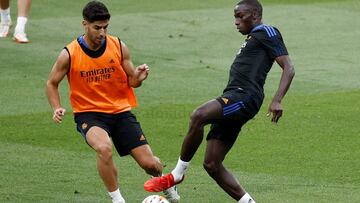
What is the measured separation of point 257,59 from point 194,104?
6148 mm

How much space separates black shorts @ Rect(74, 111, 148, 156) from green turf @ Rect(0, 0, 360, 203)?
0.76 meters

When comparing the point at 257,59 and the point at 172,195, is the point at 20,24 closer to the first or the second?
the point at 172,195

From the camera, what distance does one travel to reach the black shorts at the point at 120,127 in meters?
11.1

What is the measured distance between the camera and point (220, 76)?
19.1 metres

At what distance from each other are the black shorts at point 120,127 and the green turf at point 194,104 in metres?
0.76

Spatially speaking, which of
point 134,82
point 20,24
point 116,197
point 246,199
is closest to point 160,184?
point 116,197

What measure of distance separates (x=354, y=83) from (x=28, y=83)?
19.1 feet

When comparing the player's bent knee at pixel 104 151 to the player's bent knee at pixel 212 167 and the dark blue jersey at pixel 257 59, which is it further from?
the dark blue jersey at pixel 257 59

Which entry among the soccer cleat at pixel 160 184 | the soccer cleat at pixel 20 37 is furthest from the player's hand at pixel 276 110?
the soccer cleat at pixel 20 37

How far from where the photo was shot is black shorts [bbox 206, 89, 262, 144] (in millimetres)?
10672

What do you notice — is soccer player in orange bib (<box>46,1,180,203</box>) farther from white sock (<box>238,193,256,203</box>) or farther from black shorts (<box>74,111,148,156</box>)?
white sock (<box>238,193,256,203</box>)

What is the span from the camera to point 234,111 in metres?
10.7

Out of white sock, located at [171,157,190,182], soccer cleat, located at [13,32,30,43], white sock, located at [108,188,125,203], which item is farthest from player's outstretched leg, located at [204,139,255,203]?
soccer cleat, located at [13,32,30,43]

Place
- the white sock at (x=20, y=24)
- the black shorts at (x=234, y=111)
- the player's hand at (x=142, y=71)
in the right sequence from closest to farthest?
1. the black shorts at (x=234, y=111)
2. the player's hand at (x=142, y=71)
3. the white sock at (x=20, y=24)
